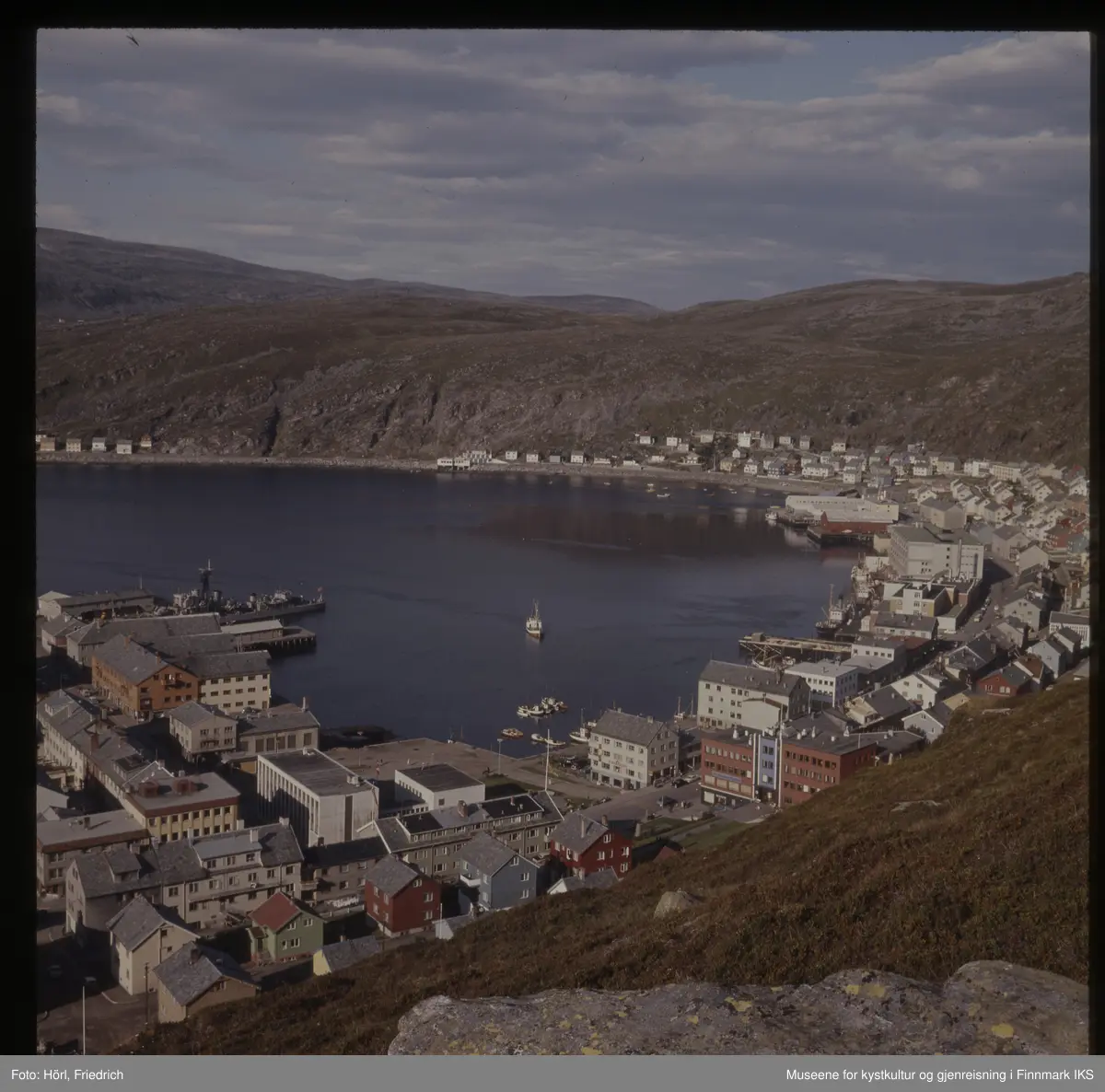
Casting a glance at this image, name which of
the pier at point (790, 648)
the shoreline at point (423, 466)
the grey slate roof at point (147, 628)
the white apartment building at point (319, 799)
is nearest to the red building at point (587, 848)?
the white apartment building at point (319, 799)

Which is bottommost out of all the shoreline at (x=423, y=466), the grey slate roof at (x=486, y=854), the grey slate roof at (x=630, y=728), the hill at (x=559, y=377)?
the grey slate roof at (x=486, y=854)

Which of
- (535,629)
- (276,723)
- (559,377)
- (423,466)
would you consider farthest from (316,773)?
(559,377)

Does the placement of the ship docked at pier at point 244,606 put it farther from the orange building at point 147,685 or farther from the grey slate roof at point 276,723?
the grey slate roof at point 276,723

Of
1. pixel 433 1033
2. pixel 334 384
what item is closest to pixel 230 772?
pixel 433 1033

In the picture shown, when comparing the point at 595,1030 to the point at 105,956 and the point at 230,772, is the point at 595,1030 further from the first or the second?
the point at 230,772

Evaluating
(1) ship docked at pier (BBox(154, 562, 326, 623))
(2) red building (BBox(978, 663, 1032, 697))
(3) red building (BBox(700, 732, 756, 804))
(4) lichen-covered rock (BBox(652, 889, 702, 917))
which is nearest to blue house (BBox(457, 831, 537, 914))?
(3) red building (BBox(700, 732, 756, 804))

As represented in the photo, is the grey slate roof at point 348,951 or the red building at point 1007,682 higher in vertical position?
the red building at point 1007,682

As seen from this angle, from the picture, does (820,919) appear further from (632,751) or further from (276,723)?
(276,723)

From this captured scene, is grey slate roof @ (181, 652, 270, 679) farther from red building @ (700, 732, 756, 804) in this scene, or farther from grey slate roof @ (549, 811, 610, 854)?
grey slate roof @ (549, 811, 610, 854)
